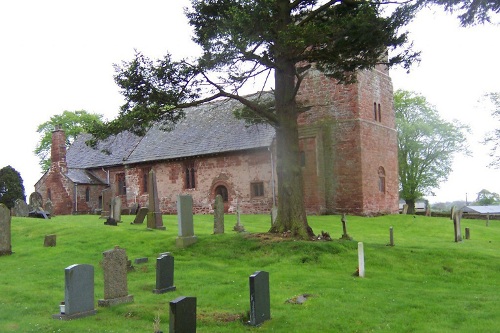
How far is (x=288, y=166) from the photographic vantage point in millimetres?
16328

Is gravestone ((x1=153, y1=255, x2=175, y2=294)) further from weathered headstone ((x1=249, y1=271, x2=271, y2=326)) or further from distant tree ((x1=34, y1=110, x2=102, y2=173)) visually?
distant tree ((x1=34, y1=110, x2=102, y2=173))

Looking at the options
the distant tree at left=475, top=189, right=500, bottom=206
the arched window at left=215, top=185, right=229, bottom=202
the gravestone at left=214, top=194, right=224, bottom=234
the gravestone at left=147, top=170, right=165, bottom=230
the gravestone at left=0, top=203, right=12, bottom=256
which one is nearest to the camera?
the gravestone at left=0, top=203, right=12, bottom=256

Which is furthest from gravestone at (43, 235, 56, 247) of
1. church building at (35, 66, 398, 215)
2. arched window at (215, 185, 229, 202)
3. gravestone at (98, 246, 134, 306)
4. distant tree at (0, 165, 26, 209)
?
distant tree at (0, 165, 26, 209)

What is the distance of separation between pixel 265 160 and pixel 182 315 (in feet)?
85.4

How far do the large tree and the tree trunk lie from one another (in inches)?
1.3

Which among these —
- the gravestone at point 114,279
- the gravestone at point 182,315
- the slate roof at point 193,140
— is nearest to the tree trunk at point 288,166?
the gravestone at point 114,279

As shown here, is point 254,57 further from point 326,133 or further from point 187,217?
point 326,133

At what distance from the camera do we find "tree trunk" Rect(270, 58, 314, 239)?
16.1 metres

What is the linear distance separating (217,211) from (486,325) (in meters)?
11.7

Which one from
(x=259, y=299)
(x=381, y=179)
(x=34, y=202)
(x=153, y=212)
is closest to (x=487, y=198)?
(x=381, y=179)

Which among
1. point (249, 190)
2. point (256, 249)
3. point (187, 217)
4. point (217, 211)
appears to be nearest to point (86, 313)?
point (256, 249)

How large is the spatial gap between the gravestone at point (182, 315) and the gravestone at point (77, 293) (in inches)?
130

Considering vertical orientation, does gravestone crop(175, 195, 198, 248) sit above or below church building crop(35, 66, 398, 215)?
below

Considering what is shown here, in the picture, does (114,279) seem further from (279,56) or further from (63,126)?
(63,126)
